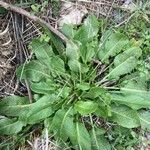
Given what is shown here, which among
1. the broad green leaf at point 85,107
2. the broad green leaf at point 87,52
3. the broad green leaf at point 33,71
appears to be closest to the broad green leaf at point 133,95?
the broad green leaf at point 85,107

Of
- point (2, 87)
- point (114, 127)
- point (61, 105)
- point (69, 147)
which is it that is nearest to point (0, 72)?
point (2, 87)

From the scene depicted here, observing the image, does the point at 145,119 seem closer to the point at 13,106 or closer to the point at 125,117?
the point at 125,117

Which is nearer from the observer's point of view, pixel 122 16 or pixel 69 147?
pixel 69 147

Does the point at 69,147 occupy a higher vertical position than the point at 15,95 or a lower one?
lower

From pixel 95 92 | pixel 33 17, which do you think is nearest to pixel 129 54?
pixel 95 92

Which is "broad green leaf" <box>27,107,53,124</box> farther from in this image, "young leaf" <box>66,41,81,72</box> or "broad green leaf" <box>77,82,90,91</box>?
"young leaf" <box>66,41,81,72</box>

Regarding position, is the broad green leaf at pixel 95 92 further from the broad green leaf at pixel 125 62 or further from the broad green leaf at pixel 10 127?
the broad green leaf at pixel 10 127

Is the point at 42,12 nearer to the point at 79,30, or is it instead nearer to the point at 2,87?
the point at 79,30
